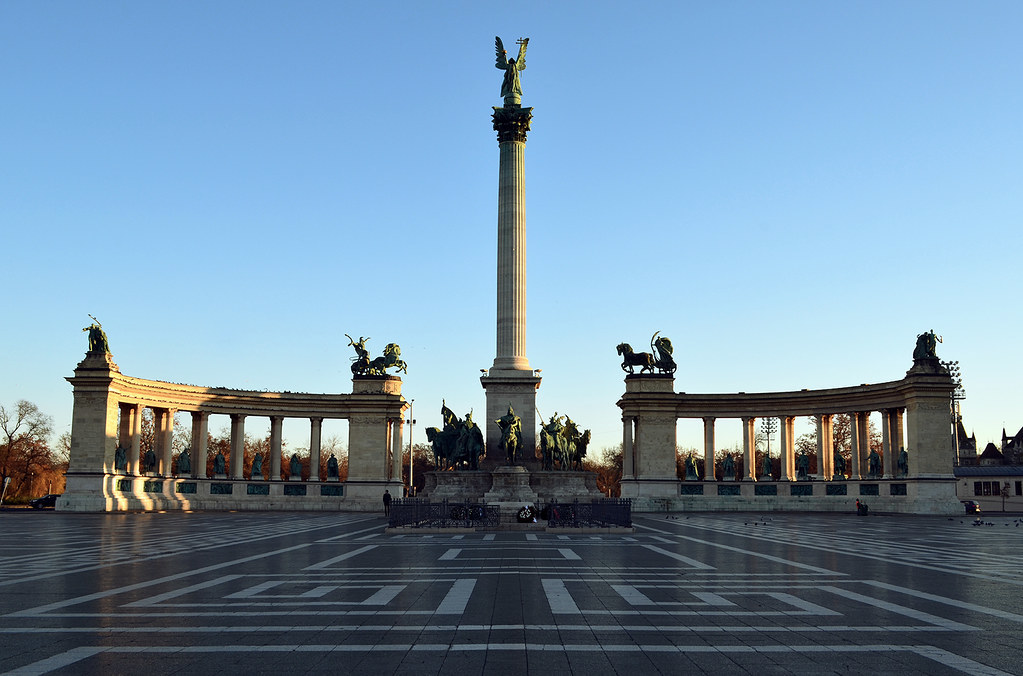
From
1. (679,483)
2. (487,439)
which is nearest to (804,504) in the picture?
(679,483)

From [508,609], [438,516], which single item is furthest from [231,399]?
[508,609]

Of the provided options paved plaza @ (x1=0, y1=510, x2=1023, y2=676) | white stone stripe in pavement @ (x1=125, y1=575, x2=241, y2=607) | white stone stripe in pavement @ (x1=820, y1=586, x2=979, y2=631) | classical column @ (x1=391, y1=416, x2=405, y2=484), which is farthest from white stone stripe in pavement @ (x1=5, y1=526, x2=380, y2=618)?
classical column @ (x1=391, y1=416, x2=405, y2=484)

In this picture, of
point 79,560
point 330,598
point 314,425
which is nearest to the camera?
point 330,598

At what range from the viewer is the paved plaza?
42.0 feet

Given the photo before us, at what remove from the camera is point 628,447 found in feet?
305

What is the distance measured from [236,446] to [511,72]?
143 feet

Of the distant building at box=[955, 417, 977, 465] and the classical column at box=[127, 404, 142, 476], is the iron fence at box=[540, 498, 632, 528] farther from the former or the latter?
the distant building at box=[955, 417, 977, 465]

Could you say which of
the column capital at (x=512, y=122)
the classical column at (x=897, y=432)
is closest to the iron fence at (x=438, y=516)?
the column capital at (x=512, y=122)

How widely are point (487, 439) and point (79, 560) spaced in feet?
146

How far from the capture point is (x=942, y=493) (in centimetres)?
7800

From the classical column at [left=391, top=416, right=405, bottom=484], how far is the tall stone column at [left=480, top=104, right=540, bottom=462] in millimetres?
21991

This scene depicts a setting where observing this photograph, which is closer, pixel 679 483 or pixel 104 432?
pixel 104 432

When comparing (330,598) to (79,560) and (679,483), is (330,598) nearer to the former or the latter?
(79,560)

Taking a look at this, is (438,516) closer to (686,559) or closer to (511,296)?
(686,559)
